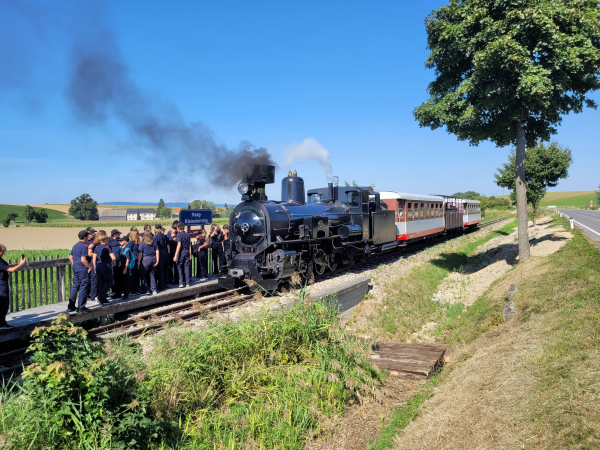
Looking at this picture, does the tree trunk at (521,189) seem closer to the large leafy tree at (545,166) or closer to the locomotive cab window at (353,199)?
the locomotive cab window at (353,199)

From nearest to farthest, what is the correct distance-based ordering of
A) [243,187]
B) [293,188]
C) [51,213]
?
[243,187] < [293,188] < [51,213]

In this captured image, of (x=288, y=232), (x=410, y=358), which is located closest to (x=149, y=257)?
(x=288, y=232)

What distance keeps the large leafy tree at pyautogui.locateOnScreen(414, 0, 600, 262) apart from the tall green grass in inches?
392

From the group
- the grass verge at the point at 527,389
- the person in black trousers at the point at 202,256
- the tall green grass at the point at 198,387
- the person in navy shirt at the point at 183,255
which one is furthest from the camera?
→ the person in black trousers at the point at 202,256

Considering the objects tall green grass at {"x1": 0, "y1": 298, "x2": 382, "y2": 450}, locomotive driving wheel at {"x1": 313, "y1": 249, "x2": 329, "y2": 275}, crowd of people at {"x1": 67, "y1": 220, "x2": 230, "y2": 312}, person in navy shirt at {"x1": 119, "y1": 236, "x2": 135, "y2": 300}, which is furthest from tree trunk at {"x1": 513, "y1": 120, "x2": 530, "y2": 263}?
person in navy shirt at {"x1": 119, "y1": 236, "x2": 135, "y2": 300}

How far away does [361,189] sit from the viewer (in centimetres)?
1509

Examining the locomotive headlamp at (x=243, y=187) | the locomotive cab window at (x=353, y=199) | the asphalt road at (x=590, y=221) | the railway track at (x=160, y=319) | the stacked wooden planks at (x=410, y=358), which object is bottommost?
the stacked wooden planks at (x=410, y=358)

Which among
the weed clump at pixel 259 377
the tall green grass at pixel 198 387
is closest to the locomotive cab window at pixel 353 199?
the tall green grass at pixel 198 387

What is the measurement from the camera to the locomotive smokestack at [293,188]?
41.8ft

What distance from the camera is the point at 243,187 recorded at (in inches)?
453

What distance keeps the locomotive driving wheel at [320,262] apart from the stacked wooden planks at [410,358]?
5.37 metres

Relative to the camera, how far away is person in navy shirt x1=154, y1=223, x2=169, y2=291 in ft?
35.6

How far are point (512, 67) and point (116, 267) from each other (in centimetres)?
1259

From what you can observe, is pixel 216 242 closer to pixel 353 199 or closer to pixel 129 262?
pixel 129 262
